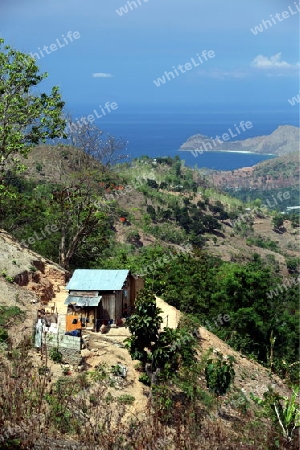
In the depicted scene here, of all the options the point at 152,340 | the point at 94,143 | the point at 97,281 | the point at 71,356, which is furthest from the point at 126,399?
the point at 94,143

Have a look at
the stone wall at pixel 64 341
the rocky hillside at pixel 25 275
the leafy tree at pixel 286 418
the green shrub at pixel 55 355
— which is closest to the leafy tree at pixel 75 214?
the rocky hillside at pixel 25 275

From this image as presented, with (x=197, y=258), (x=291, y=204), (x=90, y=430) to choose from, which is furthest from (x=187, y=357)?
(x=291, y=204)

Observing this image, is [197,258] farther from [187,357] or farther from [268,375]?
[187,357]

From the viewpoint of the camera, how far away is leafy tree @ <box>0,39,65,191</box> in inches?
1044

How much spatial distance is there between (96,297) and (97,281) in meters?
0.78

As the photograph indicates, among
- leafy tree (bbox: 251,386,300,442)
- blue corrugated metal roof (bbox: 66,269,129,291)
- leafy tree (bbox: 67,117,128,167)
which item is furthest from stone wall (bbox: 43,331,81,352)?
leafy tree (bbox: 67,117,128,167)

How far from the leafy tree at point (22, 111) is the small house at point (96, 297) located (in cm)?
680

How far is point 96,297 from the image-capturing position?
2247 cm

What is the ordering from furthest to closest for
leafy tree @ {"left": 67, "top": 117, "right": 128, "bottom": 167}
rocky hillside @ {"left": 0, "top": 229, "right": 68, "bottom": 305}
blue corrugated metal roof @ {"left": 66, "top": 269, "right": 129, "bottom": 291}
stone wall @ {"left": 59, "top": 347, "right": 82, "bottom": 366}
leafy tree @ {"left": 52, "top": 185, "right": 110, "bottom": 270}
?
leafy tree @ {"left": 67, "top": 117, "right": 128, "bottom": 167} → leafy tree @ {"left": 52, "top": 185, "right": 110, "bottom": 270} → rocky hillside @ {"left": 0, "top": 229, "right": 68, "bottom": 305} → blue corrugated metal roof @ {"left": 66, "top": 269, "right": 129, "bottom": 291} → stone wall @ {"left": 59, "top": 347, "right": 82, "bottom": 366}

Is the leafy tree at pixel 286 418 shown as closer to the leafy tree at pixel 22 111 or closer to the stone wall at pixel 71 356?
the stone wall at pixel 71 356

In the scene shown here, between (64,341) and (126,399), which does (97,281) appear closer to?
(64,341)

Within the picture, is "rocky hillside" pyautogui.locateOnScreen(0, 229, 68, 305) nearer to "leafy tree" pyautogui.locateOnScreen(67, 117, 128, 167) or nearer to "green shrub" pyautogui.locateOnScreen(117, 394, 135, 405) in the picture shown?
"green shrub" pyautogui.locateOnScreen(117, 394, 135, 405)

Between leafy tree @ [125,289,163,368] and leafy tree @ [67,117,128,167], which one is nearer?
leafy tree @ [125,289,163,368]

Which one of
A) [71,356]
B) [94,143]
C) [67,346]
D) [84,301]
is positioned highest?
[94,143]
